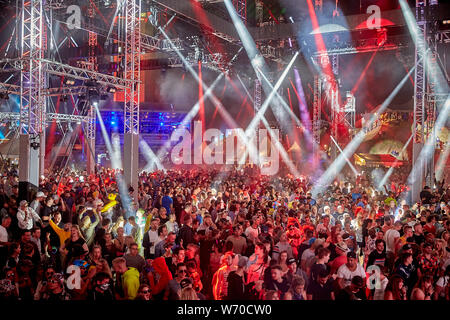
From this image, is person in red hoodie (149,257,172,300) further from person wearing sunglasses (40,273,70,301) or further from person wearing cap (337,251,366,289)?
person wearing cap (337,251,366,289)

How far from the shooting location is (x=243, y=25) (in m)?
18.5

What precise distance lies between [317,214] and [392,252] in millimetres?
2805

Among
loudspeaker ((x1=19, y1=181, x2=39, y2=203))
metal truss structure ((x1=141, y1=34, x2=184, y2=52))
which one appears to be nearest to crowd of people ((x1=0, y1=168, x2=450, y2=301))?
loudspeaker ((x1=19, y1=181, x2=39, y2=203))

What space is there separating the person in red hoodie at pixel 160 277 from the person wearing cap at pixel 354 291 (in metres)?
1.89

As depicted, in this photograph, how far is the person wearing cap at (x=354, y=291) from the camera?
15.3ft

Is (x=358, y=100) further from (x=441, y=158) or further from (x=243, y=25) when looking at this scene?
(x=243, y=25)

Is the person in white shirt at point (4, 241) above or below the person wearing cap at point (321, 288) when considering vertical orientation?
above

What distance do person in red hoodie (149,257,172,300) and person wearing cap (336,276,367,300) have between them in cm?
189

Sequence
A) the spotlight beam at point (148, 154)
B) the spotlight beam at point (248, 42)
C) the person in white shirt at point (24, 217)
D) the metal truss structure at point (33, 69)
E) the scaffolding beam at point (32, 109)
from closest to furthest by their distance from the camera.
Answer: the person in white shirt at point (24, 217) → the scaffolding beam at point (32, 109) → the metal truss structure at point (33, 69) → the spotlight beam at point (248, 42) → the spotlight beam at point (148, 154)

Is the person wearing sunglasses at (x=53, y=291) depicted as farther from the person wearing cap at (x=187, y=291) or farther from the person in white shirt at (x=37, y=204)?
the person in white shirt at (x=37, y=204)

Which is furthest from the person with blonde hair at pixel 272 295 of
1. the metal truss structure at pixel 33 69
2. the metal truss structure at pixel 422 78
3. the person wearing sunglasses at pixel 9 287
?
the metal truss structure at pixel 422 78

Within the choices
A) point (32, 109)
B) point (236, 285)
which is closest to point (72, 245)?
point (236, 285)

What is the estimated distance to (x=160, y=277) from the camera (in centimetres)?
511
